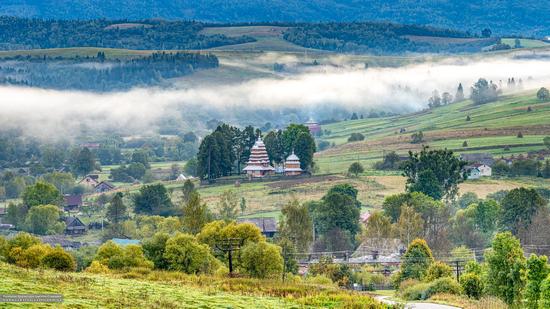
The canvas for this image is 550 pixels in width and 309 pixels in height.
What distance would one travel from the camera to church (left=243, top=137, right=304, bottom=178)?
569 ft

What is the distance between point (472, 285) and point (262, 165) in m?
91.5

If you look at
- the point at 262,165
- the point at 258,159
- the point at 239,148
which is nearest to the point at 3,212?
the point at 239,148

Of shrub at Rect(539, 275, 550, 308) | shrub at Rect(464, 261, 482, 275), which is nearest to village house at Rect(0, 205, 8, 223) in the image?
shrub at Rect(464, 261, 482, 275)

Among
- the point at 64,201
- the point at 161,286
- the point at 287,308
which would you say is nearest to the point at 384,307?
the point at 287,308

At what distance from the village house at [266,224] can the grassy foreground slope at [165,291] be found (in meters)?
64.2

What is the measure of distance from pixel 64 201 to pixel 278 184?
28241 millimetres

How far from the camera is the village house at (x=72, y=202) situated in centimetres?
17500

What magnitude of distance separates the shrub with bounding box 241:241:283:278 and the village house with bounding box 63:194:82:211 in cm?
8801

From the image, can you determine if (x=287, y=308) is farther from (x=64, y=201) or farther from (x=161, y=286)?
(x=64, y=201)

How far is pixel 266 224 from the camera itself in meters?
140

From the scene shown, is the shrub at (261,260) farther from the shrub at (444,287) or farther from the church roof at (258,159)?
the church roof at (258,159)

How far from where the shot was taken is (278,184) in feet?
549

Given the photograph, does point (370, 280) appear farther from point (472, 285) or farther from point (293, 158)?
point (293, 158)

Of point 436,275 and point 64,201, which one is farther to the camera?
point 64,201
